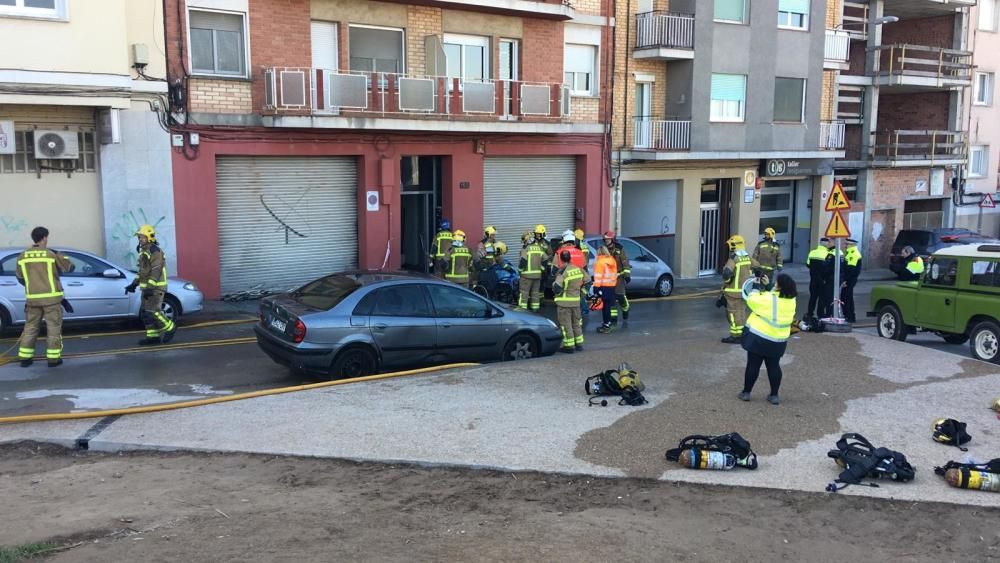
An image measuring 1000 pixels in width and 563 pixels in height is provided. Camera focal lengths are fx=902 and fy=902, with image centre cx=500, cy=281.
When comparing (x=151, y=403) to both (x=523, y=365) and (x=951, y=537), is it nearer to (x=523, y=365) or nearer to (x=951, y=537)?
(x=523, y=365)

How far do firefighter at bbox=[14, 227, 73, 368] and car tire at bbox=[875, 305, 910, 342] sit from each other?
12.9m

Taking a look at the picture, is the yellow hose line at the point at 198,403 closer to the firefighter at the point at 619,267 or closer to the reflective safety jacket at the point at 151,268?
the reflective safety jacket at the point at 151,268

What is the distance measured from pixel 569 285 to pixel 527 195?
1054cm

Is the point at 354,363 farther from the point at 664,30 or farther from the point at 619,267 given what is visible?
the point at 664,30

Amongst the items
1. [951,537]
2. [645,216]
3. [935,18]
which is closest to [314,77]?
[645,216]

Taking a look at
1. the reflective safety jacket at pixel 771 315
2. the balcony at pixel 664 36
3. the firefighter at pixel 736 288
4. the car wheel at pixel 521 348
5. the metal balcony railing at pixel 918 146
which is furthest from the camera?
the metal balcony railing at pixel 918 146

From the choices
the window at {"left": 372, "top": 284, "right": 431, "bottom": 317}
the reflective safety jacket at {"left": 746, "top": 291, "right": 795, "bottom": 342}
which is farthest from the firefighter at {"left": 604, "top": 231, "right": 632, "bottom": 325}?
the reflective safety jacket at {"left": 746, "top": 291, "right": 795, "bottom": 342}

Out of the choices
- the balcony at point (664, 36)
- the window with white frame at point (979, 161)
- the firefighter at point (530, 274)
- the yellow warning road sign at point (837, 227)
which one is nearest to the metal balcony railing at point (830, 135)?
the balcony at point (664, 36)

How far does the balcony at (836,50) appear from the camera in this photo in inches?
1094

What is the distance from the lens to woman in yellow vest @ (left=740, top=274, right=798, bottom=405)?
9664 millimetres

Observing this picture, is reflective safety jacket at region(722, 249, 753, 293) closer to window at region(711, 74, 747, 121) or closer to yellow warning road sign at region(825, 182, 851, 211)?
yellow warning road sign at region(825, 182, 851, 211)

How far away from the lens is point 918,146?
30922 millimetres

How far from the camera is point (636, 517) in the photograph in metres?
6.99

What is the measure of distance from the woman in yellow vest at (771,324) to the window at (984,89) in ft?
94.3
